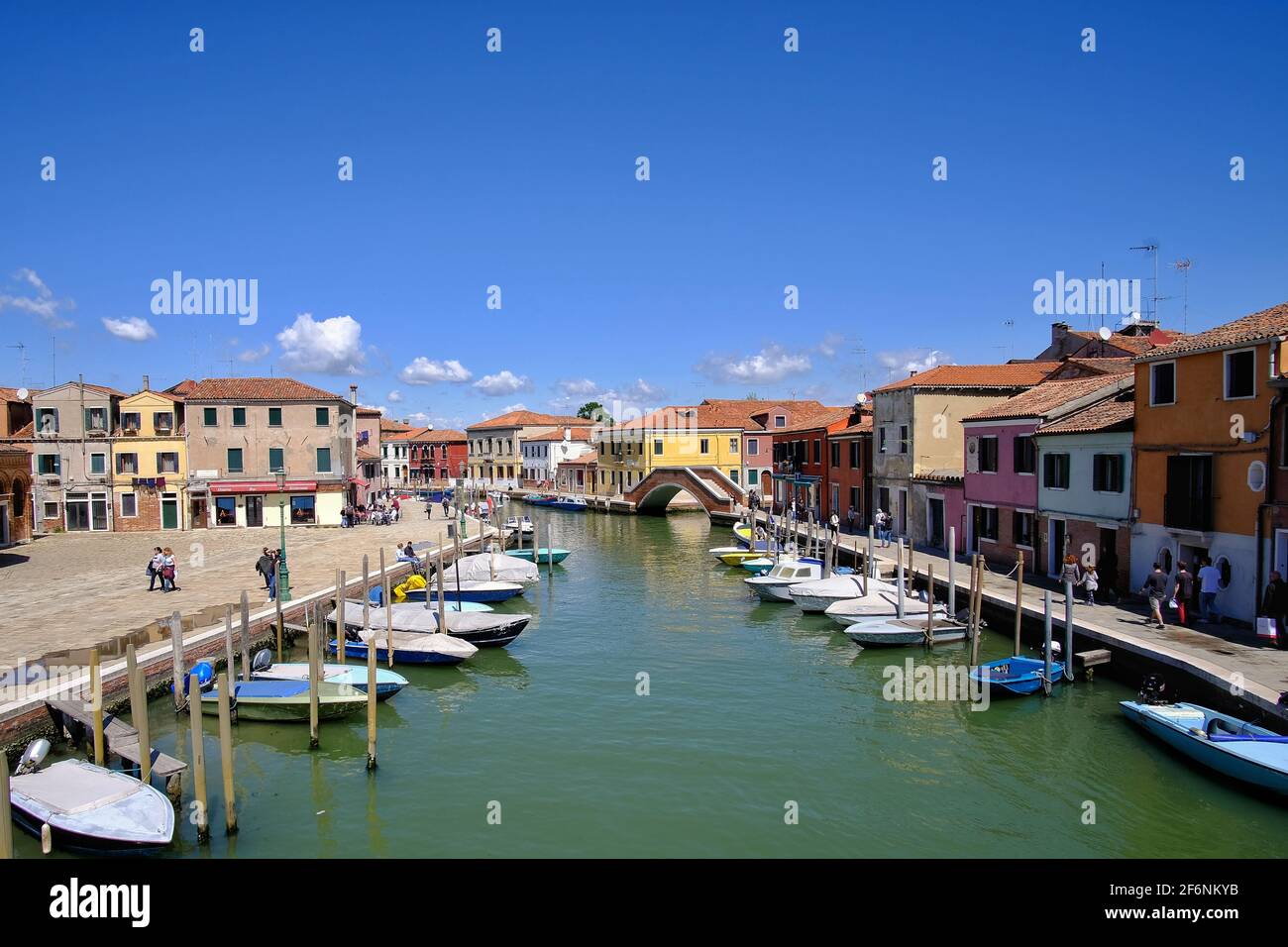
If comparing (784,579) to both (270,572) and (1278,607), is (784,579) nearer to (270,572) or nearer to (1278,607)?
(1278,607)

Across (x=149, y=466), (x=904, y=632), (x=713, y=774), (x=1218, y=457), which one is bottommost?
(x=713, y=774)

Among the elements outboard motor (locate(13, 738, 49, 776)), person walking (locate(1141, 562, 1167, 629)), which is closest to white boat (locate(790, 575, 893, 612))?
person walking (locate(1141, 562, 1167, 629))

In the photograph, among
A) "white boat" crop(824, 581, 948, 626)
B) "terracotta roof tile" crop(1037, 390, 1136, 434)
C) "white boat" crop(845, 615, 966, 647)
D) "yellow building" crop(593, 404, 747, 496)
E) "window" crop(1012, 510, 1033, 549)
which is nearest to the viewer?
"white boat" crop(845, 615, 966, 647)

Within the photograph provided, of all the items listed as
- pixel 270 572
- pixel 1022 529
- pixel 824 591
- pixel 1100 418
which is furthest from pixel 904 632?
pixel 270 572

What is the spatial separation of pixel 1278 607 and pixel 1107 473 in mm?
7323

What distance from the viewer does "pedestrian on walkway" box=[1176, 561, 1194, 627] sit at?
1898 centimetres

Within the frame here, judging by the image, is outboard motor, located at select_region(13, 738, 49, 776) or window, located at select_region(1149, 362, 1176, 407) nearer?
outboard motor, located at select_region(13, 738, 49, 776)

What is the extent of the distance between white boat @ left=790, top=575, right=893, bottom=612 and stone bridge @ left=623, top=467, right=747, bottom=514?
27.6 m

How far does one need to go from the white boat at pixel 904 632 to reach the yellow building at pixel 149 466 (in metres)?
39.1

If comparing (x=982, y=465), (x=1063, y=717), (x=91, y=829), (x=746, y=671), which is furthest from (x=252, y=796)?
(x=982, y=465)

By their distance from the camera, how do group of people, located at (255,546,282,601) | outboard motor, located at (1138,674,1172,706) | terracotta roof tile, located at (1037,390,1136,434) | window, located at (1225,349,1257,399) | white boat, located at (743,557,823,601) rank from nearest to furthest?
outboard motor, located at (1138,674,1172,706), window, located at (1225,349,1257,399), terracotta roof tile, located at (1037,390,1136,434), group of people, located at (255,546,282,601), white boat, located at (743,557,823,601)

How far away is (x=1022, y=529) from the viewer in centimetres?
2823

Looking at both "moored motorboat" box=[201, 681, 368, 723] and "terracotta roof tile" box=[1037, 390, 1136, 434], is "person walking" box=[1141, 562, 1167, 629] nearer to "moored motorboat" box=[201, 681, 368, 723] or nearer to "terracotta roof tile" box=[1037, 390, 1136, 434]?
"terracotta roof tile" box=[1037, 390, 1136, 434]
